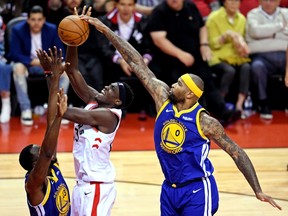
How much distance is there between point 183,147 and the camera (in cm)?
588

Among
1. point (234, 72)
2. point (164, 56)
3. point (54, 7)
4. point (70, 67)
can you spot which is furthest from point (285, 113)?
point (70, 67)

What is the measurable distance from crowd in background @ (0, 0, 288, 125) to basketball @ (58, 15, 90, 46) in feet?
14.9

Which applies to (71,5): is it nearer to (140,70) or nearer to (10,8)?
(10,8)

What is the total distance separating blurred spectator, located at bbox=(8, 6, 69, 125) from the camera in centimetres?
1085

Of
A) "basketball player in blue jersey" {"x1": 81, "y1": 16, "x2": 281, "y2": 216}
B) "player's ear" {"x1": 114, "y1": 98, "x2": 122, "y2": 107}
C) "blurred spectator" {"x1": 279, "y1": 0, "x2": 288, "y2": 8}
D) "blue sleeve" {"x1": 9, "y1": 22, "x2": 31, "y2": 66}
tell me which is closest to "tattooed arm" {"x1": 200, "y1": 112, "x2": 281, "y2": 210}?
"basketball player in blue jersey" {"x1": 81, "y1": 16, "x2": 281, "y2": 216}

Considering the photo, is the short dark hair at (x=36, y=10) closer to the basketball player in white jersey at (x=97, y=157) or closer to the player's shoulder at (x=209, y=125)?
the basketball player in white jersey at (x=97, y=157)

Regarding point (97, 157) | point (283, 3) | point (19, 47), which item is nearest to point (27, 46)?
point (19, 47)

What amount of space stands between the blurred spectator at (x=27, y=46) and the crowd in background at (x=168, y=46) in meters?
0.01

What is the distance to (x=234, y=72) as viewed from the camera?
11.4 m

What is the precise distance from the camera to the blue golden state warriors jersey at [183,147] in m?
5.88

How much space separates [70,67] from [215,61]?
17.3 ft

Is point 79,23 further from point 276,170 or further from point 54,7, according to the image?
point 54,7

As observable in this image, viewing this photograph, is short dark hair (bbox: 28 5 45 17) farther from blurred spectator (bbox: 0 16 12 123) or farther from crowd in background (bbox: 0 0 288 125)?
blurred spectator (bbox: 0 16 12 123)

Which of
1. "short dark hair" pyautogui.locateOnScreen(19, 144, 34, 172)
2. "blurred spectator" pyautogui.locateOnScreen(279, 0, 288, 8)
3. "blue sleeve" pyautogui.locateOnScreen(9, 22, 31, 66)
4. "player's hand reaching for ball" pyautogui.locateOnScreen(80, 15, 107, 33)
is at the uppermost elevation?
"player's hand reaching for ball" pyautogui.locateOnScreen(80, 15, 107, 33)
